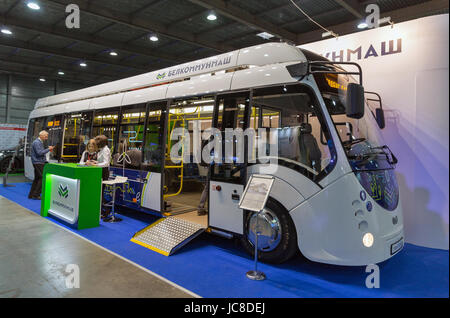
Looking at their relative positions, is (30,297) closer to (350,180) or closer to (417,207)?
(350,180)

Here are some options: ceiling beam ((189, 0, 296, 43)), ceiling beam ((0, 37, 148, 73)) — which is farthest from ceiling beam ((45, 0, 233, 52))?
ceiling beam ((0, 37, 148, 73))

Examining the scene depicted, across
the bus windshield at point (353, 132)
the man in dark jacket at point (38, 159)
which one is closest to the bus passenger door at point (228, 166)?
the bus windshield at point (353, 132)

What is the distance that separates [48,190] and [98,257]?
9.58 feet

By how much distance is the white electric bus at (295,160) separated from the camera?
301 centimetres

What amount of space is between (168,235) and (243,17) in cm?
672

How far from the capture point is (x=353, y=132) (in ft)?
11.3

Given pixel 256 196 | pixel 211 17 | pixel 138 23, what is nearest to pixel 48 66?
pixel 138 23

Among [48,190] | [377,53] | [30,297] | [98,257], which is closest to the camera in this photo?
[30,297]

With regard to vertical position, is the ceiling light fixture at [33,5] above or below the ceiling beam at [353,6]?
above

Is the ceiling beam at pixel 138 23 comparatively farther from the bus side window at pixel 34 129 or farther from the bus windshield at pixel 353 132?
the bus windshield at pixel 353 132

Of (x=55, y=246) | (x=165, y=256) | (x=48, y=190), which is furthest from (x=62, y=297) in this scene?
(x=48, y=190)

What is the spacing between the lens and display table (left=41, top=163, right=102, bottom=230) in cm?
489

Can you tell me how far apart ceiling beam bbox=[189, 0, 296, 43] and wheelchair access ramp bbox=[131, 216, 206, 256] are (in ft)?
18.5

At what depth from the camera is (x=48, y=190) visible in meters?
5.77
